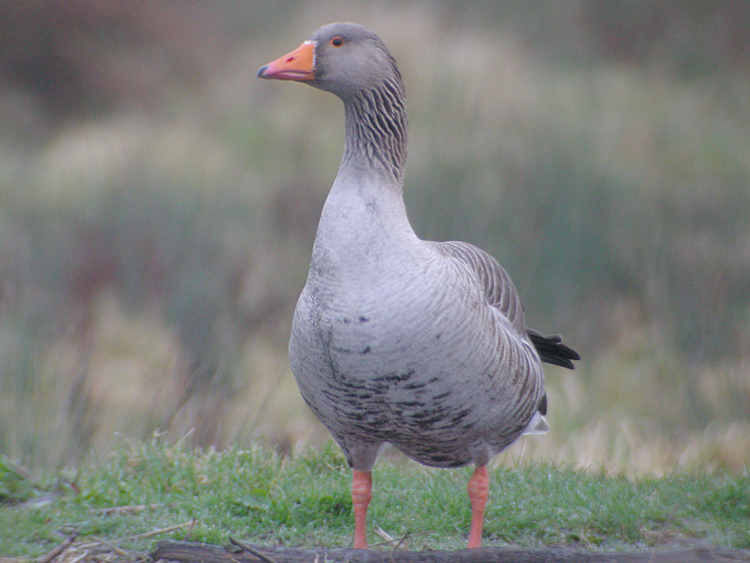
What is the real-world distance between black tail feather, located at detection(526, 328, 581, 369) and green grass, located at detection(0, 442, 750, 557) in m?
0.70

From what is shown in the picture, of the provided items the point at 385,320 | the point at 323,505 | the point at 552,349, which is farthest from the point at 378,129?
the point at 323,505

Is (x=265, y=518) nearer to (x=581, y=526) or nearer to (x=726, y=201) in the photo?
(x=581, y=526)

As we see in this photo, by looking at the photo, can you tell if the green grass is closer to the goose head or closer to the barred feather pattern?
the barred feather pattern

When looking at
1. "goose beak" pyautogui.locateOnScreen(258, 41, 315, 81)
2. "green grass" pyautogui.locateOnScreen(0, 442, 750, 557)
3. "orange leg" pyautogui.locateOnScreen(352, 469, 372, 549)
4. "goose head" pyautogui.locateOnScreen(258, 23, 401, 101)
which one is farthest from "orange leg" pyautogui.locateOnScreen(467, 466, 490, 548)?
"goose beak" pyautogui.locateOnScreen(258, 41, 315, 81)

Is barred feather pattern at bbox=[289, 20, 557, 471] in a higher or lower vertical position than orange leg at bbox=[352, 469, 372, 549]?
higher

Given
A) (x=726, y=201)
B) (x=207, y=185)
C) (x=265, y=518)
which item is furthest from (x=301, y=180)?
(x=265, y=518)

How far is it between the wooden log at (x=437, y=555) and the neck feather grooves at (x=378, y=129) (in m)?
1.60

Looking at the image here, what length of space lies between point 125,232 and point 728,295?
677 centimetres

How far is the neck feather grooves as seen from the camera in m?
3.31

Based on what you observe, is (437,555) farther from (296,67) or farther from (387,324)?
(296,67)

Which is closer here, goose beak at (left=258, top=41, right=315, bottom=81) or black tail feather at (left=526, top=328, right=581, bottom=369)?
goose beak at (left=258, top=41, right=315, bottom=81)

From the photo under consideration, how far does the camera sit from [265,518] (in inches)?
154

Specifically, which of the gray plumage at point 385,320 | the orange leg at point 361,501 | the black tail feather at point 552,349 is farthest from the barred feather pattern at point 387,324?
the black tail feather at point 552,349

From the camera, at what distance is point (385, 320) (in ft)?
9.78
